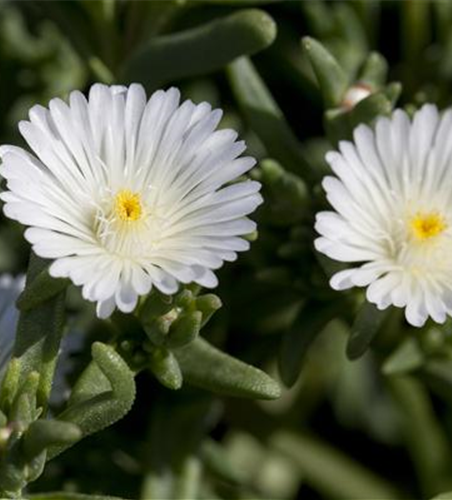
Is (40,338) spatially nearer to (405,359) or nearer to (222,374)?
(222,374)

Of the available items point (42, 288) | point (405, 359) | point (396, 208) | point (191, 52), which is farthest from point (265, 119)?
point (42, 288)

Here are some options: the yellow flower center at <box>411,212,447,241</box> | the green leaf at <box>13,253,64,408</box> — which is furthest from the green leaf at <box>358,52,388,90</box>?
the green leaf at <box>13,253,64,408</box>

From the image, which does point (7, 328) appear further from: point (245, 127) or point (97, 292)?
point (245, 127)

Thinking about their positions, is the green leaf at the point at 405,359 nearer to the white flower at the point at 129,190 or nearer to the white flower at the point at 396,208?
the white flower at the point at 396,208

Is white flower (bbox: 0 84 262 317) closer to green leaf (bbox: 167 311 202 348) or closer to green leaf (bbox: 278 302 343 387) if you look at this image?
green leaf (bbox: 167 311 202 348)

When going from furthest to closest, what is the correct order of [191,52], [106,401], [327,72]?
[191,52] → [327,72] → [106,401]

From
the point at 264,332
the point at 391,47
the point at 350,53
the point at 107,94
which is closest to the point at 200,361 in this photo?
the point at 107,94
